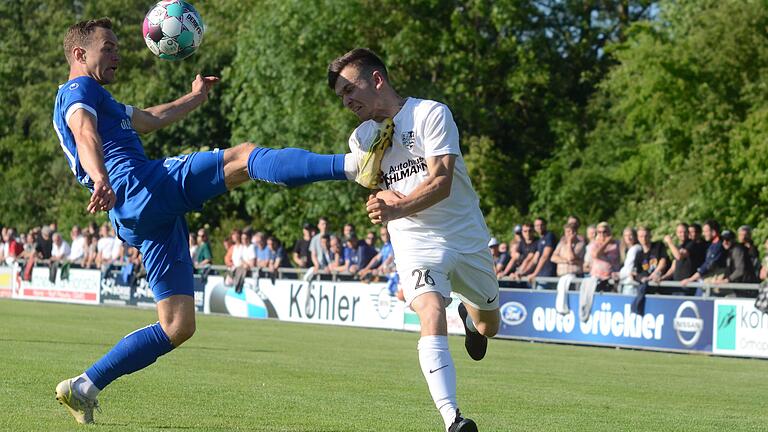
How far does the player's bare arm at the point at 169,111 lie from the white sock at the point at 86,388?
5.65ft

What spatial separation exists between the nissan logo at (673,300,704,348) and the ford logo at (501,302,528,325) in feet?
11.8

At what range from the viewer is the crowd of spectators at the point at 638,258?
793 inches

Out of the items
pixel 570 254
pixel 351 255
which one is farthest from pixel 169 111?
pixel 351 255

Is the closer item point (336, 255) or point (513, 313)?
point (513, 313)

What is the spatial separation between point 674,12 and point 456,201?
37188 millimetres

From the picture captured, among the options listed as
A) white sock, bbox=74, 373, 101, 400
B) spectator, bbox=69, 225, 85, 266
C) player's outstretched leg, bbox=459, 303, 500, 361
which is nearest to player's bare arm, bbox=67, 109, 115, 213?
white sock, bbox=74, 373, 101, 400

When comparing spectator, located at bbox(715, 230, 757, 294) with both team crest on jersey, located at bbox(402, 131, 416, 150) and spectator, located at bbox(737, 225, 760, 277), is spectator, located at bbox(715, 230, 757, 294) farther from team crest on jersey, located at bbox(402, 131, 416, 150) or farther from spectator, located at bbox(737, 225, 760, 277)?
team crest on jersey, located at bbox(402, 131, 416, 150)

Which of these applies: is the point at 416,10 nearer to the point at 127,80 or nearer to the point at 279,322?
the point at 127,80

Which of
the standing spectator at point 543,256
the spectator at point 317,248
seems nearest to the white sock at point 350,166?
the standing spectator at point 543,256

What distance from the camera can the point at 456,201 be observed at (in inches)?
325

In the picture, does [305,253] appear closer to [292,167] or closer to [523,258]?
[523,258]

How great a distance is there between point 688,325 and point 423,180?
44.0 ft

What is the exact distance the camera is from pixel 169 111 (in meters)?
9.17

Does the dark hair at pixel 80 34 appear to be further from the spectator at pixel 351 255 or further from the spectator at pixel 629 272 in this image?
the spectator at pixel 351 255
